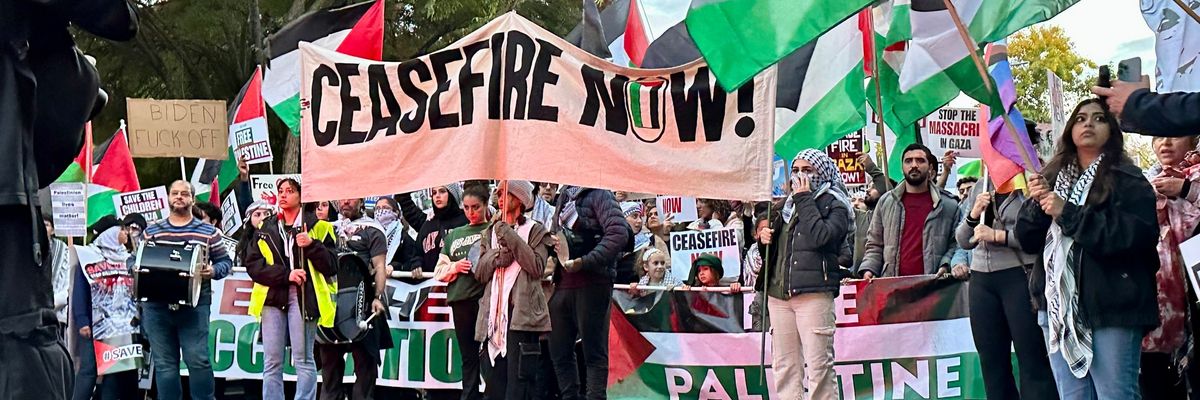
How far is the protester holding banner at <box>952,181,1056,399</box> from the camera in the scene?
833 centimetres

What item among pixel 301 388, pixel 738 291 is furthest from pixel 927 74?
pixel 301 388

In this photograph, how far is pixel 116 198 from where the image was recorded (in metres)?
16.5

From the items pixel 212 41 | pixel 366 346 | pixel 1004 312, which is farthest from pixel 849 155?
pixel 212 41

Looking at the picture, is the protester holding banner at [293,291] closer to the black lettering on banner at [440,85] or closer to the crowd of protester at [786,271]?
the crowd of protester at [786,271]

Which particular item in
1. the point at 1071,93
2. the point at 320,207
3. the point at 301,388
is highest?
the point at 1071,93

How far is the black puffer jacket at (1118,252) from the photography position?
260 inches

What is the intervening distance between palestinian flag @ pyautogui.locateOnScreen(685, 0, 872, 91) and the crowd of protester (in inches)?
54.7

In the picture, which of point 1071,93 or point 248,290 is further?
point 1071,93

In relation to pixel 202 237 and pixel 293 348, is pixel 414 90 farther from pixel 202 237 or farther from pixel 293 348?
pixel 202 237

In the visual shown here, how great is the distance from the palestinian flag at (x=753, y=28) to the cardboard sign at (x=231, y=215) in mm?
11382

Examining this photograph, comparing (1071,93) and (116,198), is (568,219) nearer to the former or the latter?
(116,198)

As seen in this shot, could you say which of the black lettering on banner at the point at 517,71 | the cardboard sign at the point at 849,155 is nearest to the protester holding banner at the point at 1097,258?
the black lettering on banner at the point at 517,71

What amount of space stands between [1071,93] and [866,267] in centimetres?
4298

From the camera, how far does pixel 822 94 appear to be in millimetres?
10727
